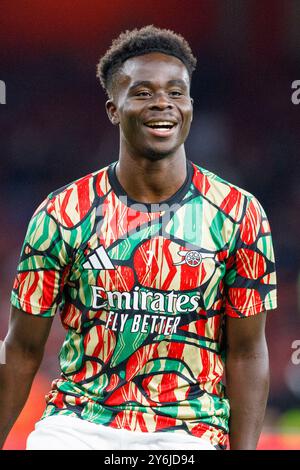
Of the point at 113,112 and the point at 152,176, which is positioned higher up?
the point at 113,112

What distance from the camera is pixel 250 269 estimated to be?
4.00 meters

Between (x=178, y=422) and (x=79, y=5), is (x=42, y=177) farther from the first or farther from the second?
(x=178, y=422)

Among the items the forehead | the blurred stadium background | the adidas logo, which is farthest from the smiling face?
the blurred stadium background

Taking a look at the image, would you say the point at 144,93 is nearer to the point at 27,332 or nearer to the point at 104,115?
the point at 27,332

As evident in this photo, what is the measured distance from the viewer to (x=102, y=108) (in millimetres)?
9430

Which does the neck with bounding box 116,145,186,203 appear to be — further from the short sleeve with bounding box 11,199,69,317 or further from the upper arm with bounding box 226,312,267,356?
the upper arm with bounding box 226,312,267,356

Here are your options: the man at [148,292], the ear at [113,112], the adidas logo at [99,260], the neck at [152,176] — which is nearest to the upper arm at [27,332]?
the man at [148,292]

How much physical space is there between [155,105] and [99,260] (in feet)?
2.12

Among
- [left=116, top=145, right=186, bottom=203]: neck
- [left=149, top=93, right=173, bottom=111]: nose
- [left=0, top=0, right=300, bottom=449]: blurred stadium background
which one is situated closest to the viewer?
[left=149, top=93, right=173, bottom=111]: nose

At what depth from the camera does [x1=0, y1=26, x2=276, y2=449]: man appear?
390 cm

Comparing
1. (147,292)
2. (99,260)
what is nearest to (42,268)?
(99,260)

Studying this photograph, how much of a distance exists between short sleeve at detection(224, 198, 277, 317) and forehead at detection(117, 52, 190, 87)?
1.97ft

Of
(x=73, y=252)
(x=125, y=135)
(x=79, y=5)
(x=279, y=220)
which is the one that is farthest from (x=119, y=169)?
(x=79, y=5)

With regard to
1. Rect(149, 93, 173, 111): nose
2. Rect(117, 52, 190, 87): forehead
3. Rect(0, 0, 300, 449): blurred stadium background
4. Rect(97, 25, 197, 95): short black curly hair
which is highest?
Rect(0, 0, 300, 449): blurred stadium background
